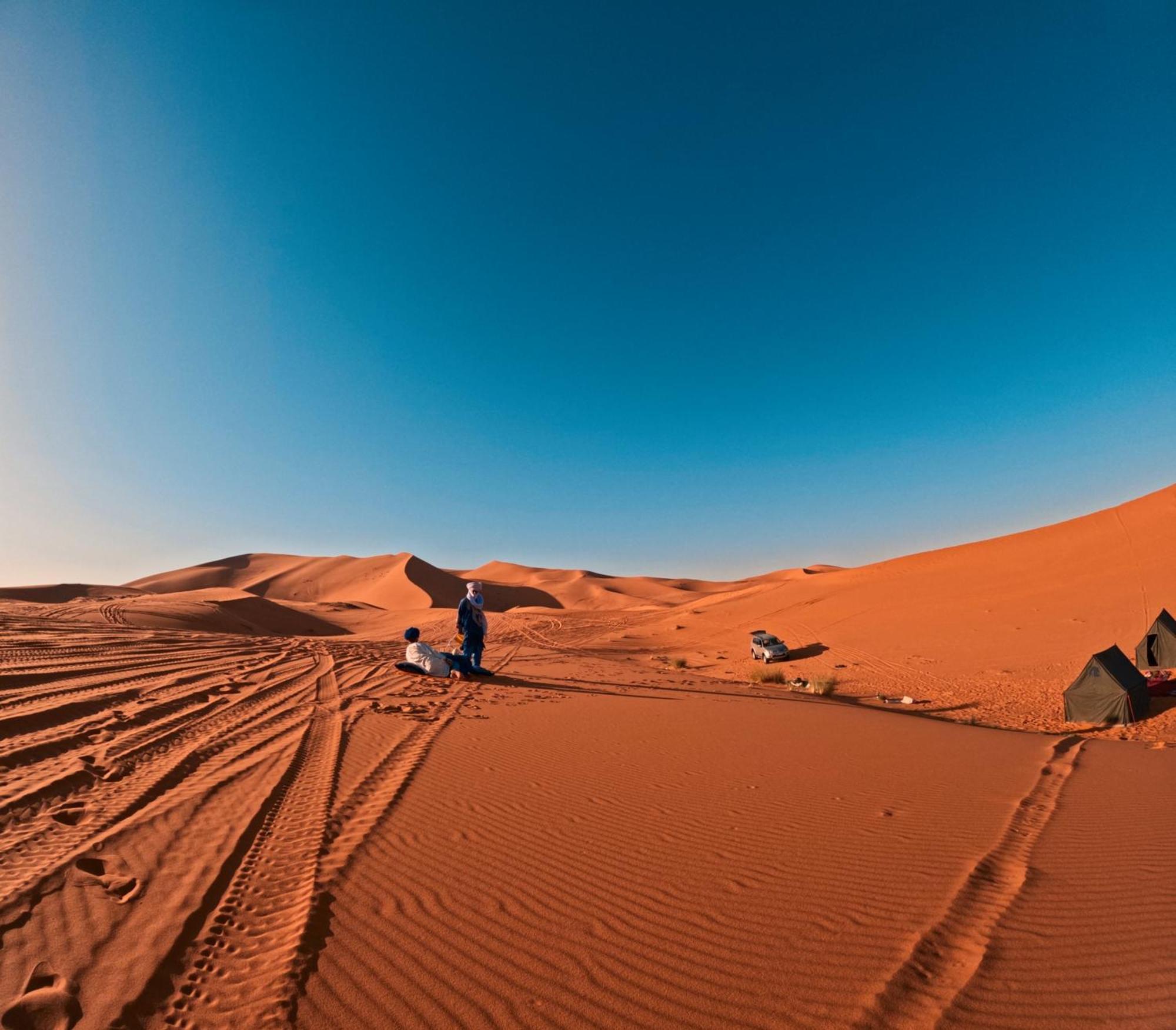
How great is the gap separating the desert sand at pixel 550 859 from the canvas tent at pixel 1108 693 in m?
0.49

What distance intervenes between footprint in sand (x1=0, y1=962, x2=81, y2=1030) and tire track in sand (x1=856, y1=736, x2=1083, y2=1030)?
129 inches

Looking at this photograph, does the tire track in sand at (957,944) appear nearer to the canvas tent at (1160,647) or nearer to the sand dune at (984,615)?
the sand dune at (984,615)

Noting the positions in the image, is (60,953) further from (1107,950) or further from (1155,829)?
(1155,829)

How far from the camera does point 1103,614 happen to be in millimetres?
21266

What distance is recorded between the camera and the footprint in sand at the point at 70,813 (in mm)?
4070

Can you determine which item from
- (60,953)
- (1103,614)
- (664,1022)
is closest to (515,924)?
(664,1022)

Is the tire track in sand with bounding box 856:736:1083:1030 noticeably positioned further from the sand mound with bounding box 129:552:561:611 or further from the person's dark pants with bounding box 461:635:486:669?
the sand mound with bounding box 129:552:561:611

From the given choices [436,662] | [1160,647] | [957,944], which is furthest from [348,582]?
[957,944]

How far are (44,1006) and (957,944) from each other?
4307mm

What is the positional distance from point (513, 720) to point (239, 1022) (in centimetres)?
649

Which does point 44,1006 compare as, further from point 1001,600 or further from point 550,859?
point 1001,600

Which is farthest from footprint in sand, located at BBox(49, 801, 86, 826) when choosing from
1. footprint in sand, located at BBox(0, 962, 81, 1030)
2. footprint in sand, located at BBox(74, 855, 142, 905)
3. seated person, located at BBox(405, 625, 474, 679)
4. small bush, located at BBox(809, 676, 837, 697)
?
small bush, located at BBox(809, 676, 837, 697)

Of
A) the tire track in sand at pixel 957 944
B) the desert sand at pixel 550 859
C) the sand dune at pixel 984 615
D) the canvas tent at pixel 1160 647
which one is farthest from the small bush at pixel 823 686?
the tire track in sand at pixel 957 944

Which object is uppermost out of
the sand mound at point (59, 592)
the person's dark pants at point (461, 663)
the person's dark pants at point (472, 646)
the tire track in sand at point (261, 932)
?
the sand mound at point (59, 592)
